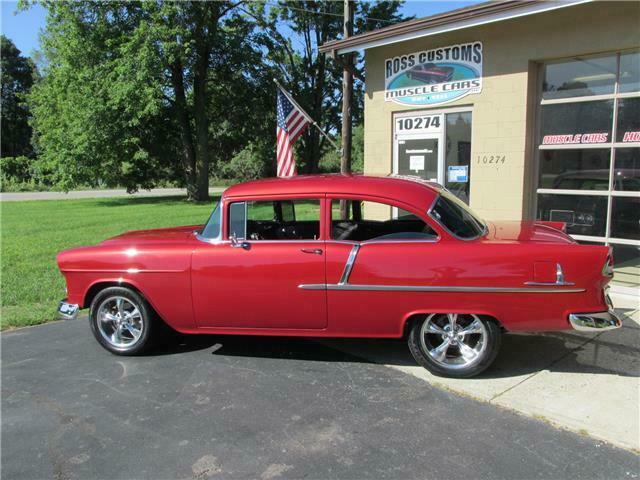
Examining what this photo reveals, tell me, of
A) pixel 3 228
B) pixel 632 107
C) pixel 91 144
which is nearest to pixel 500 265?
pixel 632 107

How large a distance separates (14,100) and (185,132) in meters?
41.9

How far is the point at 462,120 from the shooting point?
26.5ft

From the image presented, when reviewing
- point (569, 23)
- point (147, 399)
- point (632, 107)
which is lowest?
point (147, 399)

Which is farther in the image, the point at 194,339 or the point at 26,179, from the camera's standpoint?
the point at 26,179

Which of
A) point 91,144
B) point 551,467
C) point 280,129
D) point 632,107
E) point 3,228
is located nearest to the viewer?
point 551,467

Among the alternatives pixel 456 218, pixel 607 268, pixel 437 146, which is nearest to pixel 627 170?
pixel 437 146

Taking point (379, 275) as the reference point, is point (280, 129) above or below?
above

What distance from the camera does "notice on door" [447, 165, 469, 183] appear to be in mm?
8117

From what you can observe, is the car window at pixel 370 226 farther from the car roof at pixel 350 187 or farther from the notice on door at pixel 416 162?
the notice on door at pixel 416 162

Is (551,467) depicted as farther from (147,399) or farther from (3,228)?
(3,228)

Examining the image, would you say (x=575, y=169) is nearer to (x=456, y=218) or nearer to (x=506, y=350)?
(x=506, y=350)

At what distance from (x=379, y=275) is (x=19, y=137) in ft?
211

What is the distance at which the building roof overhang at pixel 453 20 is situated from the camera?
6436 millimetres

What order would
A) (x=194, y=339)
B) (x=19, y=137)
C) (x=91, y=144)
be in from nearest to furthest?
1. (x=194, y=339)
2. (x=91, y=144)
3. (x=19, y=137)
